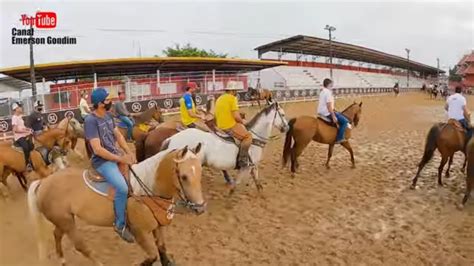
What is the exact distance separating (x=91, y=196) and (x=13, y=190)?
552 centimetres

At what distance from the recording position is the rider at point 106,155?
15.1ft

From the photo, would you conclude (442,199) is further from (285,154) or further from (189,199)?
(189,199)

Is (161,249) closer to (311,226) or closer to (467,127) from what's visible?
(311,226)

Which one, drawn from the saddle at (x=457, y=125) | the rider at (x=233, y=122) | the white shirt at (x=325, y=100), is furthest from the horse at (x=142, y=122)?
the saddle at (x=457, y=125)

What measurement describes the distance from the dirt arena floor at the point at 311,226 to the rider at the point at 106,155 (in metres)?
1.10

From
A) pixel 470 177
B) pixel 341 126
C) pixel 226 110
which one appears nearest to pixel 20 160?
pixel 226 110

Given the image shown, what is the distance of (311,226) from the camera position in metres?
6.55

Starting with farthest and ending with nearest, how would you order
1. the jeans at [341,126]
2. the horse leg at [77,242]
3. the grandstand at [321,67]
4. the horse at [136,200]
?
the grandstand at [321,67], the jeans at [341,126], the horse leg at [77,242], the horse at [136,200]

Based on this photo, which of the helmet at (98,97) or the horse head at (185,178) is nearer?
the horse head at (185,178)

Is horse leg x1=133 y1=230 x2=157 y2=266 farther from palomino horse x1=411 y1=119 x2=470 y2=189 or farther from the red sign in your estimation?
the red sign

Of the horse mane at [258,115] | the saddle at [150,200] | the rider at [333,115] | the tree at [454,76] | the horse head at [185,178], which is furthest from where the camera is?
the tree at [454,76]

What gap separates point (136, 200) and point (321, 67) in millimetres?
47132

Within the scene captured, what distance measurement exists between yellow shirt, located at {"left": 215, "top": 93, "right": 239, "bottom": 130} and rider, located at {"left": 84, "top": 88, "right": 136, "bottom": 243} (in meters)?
3.06

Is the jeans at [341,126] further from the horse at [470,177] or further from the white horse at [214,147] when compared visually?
the horse at [470,177]
